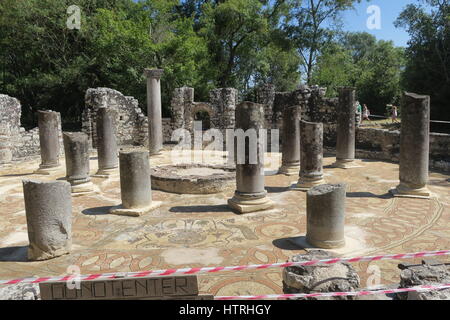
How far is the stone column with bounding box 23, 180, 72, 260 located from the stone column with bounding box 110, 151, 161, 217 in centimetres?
217

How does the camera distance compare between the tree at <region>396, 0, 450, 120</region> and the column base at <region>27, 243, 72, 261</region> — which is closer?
the column base at <region>27, 243, 72, 261</region>

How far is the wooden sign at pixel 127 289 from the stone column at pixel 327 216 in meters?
3.15

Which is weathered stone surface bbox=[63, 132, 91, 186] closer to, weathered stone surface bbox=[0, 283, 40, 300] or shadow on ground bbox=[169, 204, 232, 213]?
shadow on ground bbox=[169, 204, 232, 213]

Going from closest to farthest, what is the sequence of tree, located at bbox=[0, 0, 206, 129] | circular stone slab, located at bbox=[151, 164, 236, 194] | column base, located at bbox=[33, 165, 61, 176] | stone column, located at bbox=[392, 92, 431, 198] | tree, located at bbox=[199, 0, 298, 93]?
stone column, located at bbox=[392, 92, 431, 198] < circular stone slab, located at bbox=[151, 164, 236, 194] < column base, located at bbox=[33, 165, 61, 176] < tree, located at bbox=[0, 0, 206, 129] < tree, located at bbox=[199, 0, 298, 93]

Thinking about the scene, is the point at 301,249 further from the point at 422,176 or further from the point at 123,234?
the point at 422,176

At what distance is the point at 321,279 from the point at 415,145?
22.1 ft

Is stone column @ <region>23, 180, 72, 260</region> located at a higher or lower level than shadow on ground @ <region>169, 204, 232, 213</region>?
higher

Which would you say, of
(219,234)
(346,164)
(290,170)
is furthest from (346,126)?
(219,234)

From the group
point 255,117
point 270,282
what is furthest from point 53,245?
point 255,117

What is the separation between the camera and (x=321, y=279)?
394 cm

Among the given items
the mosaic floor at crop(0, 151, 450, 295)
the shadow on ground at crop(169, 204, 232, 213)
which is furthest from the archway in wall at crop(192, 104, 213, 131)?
the shadow on ground at crop(169, 204, 232, 213)

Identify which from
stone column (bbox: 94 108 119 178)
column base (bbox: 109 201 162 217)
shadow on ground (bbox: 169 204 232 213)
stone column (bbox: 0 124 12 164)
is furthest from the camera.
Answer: stone column (bbox: 0 124 12 164)

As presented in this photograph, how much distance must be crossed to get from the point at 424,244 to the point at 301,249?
2.21 m

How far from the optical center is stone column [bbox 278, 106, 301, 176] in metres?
12.4
